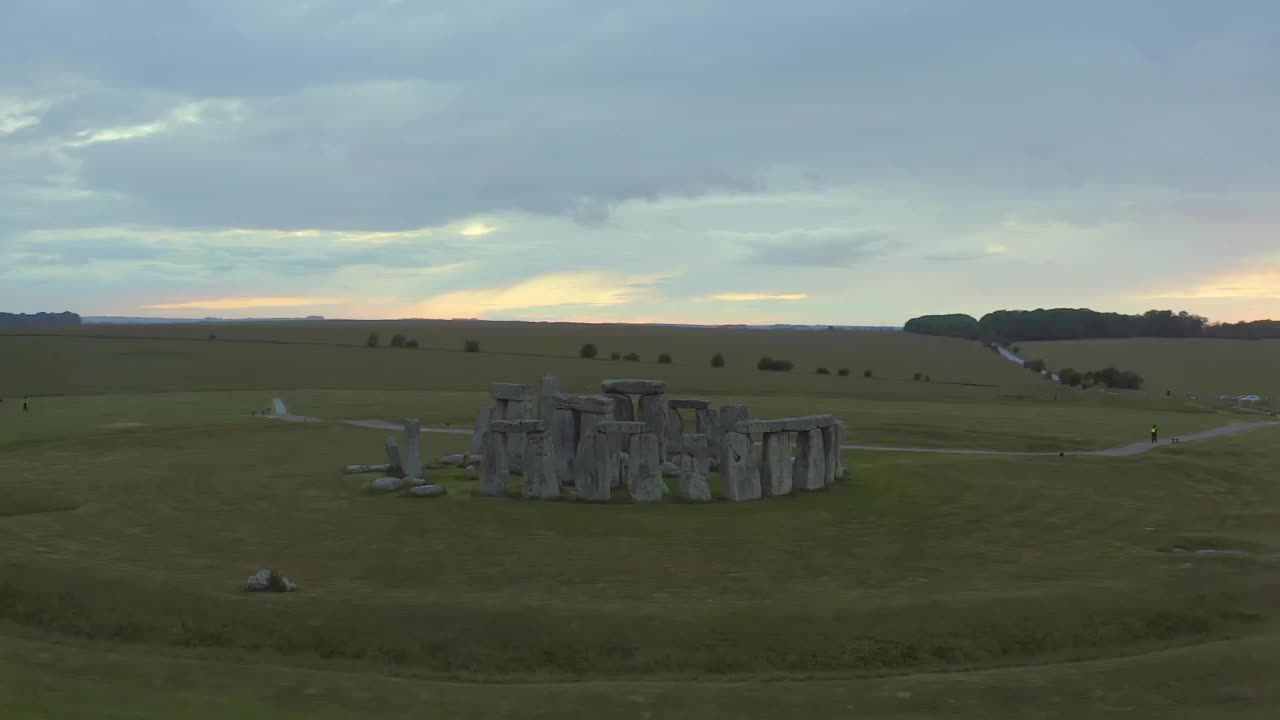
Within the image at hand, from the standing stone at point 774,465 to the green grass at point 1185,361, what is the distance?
54723mm

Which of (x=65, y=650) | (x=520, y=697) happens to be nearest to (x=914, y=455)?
(x=520, y=697)

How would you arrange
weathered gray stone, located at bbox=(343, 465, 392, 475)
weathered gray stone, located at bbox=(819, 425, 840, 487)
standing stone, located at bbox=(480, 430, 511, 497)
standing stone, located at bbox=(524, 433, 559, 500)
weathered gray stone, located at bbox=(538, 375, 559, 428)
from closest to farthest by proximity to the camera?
standing stone, located at bbox=(524, 433, 559, 500) → standing stone, located at bbox=(480, 430, 511, 497) → weathered gray stone, located at bbox=(819, 425, 840, 487) → weathered gray stone, located at bbox=(343, 465, 392, 475) → weathered gray stone, located at bbox=(538, 375, 559, 428)

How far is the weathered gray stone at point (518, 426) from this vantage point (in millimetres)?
28594

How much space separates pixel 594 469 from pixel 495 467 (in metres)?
2.79

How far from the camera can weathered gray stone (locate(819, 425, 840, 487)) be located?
30797mm

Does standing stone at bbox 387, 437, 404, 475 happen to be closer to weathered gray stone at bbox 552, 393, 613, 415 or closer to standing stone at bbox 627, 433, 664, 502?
weathered gray stone at bbox 552, 393, 613, 415

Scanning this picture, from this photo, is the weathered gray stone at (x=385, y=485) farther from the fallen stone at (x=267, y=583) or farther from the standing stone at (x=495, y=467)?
the fallen stone at (x=267, y=583)

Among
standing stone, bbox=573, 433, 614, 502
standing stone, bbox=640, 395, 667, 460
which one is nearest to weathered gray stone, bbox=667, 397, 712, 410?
standing stone, bbox=640, 395, 667, 460

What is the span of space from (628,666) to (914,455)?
24697 millimetres

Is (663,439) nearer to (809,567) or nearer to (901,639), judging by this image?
(809,567)

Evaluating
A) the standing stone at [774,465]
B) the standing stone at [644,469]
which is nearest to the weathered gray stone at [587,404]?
the standing stone at [644,469]

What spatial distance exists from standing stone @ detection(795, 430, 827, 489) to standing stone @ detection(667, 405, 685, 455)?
6255 millimetres

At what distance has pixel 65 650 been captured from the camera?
53.3 feet

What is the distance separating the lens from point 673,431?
36.8 meters
